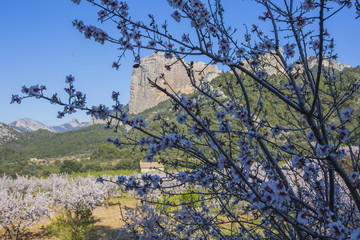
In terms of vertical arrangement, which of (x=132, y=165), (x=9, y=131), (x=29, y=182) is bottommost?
(x=29, y=182)

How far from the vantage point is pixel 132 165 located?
45.1 metres

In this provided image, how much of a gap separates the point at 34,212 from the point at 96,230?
3207mm

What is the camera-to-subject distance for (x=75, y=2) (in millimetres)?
2066

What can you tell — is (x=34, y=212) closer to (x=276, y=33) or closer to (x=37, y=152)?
(x=276, y=33)

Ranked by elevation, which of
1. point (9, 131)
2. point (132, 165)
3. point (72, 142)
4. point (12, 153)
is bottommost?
point (132, 165)

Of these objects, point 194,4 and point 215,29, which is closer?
point 194,4

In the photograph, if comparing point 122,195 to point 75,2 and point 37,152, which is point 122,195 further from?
point 37,152

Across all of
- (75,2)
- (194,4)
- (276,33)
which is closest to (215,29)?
(194,4)

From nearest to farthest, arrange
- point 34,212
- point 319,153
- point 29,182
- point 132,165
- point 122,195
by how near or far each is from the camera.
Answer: point 319,153 < point 34,212 < point 29,182 < point 122,195 < point 132,165

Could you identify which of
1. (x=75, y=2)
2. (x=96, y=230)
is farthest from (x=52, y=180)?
(x=75, y=2)

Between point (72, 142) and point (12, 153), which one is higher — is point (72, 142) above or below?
above

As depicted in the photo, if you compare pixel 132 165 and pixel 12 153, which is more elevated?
pixel 12 153

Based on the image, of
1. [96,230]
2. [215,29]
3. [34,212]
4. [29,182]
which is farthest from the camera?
[29,182]

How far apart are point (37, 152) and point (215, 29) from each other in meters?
114
